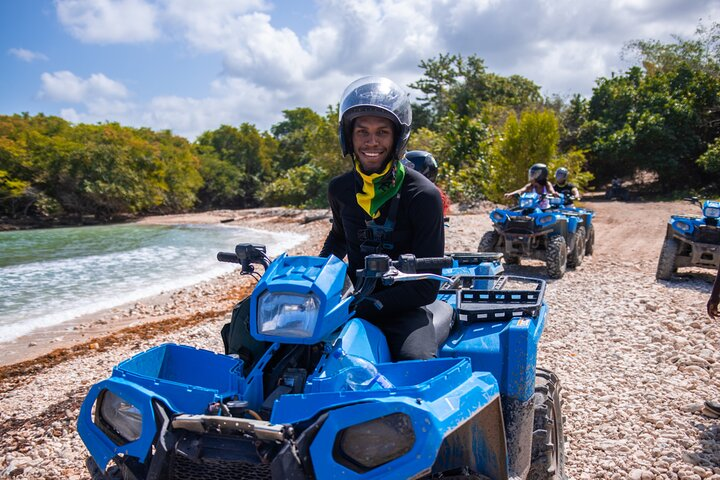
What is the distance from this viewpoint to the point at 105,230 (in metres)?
34.8

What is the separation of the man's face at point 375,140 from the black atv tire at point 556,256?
7.27 metres

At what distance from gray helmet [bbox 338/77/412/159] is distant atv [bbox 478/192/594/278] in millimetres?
7251

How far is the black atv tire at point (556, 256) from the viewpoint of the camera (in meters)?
9.54

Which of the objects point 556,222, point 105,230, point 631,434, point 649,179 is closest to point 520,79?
point 649,179

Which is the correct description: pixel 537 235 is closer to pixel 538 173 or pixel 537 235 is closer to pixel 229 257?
pixel 538 173

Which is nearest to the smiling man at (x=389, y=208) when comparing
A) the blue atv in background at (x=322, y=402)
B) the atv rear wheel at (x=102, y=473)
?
the blue atv in background at (x=322, y=402)

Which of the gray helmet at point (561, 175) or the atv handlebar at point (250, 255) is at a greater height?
the gray helmet at point (561, 175)

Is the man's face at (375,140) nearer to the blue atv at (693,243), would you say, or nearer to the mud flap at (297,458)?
the mud flap at (297,458)

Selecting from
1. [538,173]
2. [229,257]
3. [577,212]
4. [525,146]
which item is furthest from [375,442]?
[525,146]

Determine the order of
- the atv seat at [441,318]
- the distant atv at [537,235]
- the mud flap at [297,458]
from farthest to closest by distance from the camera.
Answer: the distant atv at [537,235] → the atv seat at [441,318] → the mud flap at [297,458]

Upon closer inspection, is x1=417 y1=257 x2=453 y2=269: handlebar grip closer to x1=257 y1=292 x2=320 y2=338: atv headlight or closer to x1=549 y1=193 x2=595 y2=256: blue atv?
x1=257 y1=292 x2=320 y2=338: atv headlight

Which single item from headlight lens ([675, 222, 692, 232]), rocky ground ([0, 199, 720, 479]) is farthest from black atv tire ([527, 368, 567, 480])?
headlight lens ([675, 222, 692, 232])

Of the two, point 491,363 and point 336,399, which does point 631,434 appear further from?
point 336,399

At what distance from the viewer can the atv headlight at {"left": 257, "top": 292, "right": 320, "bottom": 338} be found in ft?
6.74
